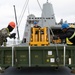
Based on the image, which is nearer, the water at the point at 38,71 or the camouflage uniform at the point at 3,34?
the water at the point at 38,71

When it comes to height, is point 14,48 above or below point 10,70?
above

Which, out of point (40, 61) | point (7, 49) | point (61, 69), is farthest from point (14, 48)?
point (61, 69)

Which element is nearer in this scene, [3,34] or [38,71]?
[38,71]

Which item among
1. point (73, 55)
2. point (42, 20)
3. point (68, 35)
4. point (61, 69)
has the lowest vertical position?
point (61, 69)

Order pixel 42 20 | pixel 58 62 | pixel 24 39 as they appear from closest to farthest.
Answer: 1. pixel 58 62
2. pixel 24 39
3. pixel 42 20

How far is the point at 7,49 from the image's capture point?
6742 millimetres

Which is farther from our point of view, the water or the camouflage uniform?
the camouflage uniform

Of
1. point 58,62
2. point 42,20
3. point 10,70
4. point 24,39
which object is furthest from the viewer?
point 42,20

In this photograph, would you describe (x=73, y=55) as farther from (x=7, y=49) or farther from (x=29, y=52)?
(x=7, y=49)

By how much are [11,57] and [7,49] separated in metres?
0.25

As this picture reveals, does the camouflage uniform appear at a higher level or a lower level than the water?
higher

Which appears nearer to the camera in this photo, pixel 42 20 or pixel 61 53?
pixel 61 53

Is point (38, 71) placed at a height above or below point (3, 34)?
below

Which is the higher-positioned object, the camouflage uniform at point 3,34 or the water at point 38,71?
the camouflage uniform at point 3,34
